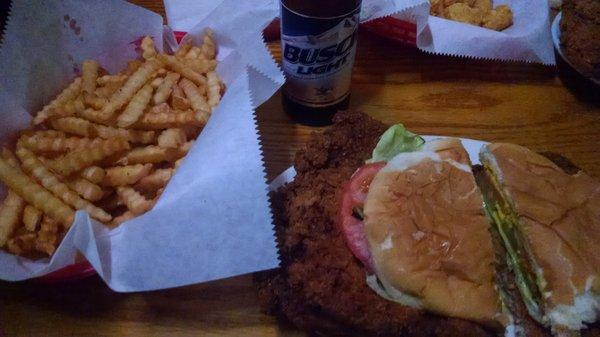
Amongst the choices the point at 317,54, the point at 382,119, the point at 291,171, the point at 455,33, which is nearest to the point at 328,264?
the point at 291,171

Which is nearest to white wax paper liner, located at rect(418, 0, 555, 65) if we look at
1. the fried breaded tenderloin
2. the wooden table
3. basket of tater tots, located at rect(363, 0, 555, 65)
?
basket of tater tots, located at rect(363, 0, 555, 65)

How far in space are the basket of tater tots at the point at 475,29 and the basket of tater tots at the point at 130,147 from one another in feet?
2.07

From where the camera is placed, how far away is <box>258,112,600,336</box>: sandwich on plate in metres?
1.25

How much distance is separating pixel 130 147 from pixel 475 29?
4.62ft

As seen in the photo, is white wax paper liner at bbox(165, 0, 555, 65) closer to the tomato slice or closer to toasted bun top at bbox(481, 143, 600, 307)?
toasted bun top at bbox(481, 143, 600, 307)

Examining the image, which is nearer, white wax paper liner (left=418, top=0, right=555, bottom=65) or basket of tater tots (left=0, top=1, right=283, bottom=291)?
basket of tater tots (left=0, top=1, right=283, bottom=291)

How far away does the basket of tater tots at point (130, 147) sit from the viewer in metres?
1.32

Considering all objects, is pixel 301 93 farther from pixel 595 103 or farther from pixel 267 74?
pixel 595 103

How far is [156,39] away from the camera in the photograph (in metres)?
1.99

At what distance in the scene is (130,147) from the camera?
1.61m

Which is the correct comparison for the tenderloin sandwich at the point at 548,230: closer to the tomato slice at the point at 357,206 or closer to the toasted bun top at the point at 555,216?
the toasted bun top at the point at 555,216

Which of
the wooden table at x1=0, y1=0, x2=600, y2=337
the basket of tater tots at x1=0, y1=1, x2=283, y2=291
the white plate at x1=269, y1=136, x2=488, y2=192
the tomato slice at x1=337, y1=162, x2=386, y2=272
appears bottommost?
the wooden table at x1=0, y1=0, x2=600, y2=337

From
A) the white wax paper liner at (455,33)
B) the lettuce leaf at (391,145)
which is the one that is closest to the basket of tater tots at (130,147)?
the white wax paper liner at (455,33)

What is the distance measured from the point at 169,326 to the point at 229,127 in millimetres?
600
